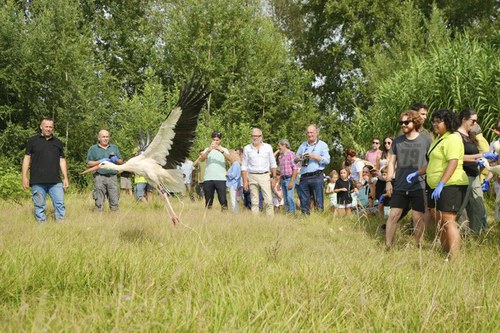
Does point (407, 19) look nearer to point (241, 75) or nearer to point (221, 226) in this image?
point (241, 75)

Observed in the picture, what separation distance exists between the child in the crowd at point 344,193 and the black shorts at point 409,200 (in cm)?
370

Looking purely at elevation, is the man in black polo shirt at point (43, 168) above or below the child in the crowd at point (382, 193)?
above

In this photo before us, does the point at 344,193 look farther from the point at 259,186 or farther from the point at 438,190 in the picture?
the point at 438,190

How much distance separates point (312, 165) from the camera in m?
8.53

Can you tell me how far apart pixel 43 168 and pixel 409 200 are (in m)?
5.32

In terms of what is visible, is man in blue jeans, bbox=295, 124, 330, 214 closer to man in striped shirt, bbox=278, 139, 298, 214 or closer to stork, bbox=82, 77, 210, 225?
man in striped shirt, bbox=278, 139, 298, 214

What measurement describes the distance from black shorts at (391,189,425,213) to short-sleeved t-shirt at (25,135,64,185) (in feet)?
16.5

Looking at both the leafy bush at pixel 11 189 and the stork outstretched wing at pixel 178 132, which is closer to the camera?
the stork outstretched wing at pixel 178 132

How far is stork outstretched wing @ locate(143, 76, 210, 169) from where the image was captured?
6625 mm

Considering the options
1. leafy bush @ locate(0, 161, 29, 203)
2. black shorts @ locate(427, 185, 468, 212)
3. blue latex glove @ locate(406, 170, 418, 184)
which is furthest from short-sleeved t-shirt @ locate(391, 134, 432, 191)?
leafy bush @ locate(0, 161, 29, 203)

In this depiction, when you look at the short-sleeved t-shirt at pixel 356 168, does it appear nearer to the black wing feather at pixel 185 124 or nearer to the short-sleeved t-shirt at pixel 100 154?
the black wing feather at pixel 185 124

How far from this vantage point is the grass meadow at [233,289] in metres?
2.66

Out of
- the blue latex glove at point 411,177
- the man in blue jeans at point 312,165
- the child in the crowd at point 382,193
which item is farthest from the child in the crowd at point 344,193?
the blue latex glove at point 411,177

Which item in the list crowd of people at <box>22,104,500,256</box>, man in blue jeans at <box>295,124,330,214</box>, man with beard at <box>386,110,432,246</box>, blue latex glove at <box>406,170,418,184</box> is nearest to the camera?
crowd of people at <box>22,104,500,256</box>
